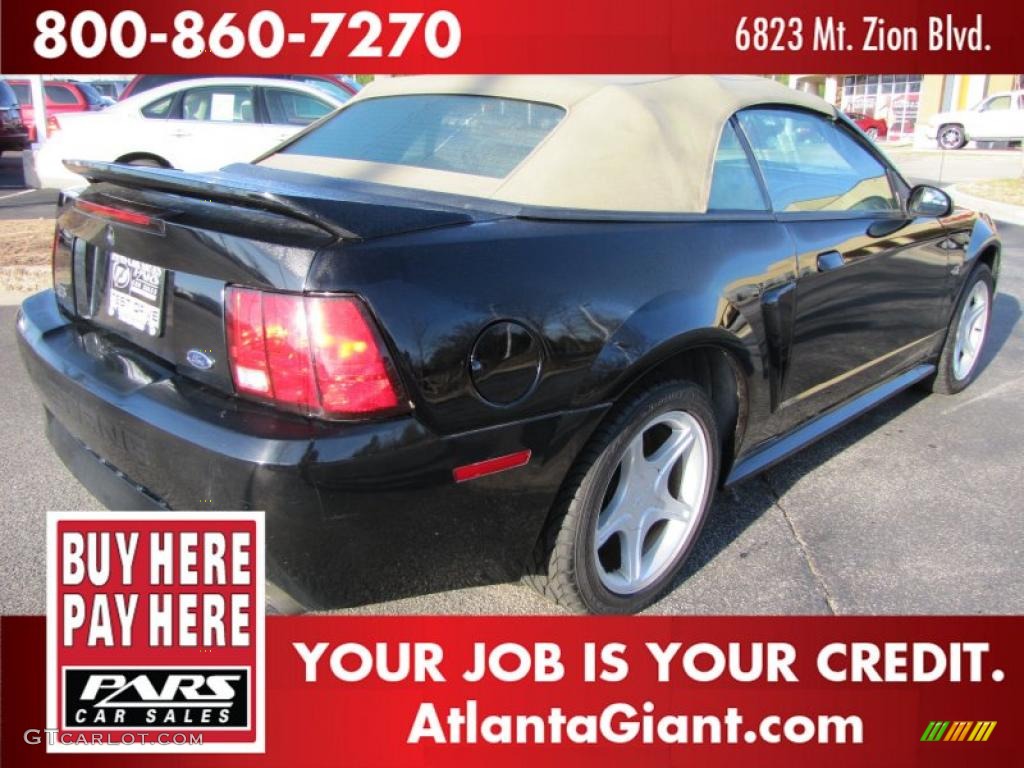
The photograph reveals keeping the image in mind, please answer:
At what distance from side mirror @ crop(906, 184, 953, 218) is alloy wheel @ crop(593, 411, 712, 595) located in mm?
1792

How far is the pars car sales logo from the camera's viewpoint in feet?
6.61

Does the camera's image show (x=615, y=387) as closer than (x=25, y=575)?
Yes

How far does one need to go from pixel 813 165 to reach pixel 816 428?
101cm

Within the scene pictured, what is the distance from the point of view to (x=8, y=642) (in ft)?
7.67

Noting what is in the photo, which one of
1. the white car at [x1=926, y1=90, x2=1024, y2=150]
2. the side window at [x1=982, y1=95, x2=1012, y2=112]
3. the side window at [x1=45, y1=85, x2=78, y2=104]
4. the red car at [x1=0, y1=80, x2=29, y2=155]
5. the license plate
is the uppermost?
the license plate

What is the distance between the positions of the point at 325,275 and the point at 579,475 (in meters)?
Result: 0.85

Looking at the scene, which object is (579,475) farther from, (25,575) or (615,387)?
(25,575)

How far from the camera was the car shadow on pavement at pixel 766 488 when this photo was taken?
2.93m

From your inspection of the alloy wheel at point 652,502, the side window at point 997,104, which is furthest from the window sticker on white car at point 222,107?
the side window at point 997,104

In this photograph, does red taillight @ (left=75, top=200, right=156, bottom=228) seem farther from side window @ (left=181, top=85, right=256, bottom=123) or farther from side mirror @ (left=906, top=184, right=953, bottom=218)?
side window @ (left=181, top=85, right=256, bottom=123)

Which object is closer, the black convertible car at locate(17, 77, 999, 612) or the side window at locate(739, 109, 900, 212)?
the black convertible car at locate(17, 77, 999, 612)

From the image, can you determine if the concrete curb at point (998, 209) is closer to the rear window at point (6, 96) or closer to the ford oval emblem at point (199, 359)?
the ford oval emblem at point (199, 359)

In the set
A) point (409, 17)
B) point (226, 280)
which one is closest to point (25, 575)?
point (226, 280)

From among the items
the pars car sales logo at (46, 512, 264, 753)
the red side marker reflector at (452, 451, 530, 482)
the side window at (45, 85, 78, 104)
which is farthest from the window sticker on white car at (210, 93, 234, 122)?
the side window at (45, 85, 78, 104)
